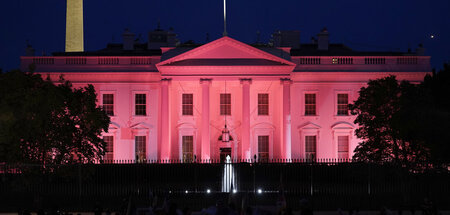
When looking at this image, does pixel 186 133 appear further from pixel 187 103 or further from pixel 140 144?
pixel 140 144

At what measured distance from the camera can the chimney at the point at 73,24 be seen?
6800cm

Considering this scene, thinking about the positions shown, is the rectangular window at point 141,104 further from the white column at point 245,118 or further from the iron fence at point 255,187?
the iron fence at point 255,187

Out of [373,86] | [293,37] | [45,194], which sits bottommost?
[45,194]

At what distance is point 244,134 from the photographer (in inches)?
1702

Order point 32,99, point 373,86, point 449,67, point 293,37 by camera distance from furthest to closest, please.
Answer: point 293,37, point 449,67, point 373,86, point 32,99

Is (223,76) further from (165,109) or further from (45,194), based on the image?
(45,194)

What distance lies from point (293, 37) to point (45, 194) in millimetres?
32631

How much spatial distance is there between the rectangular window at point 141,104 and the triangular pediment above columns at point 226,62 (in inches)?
144

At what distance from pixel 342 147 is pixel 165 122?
44.8ft

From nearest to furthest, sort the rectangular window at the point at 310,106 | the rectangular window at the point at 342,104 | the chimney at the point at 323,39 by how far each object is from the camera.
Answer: the rectangular window at the point at 342,104, the rectangular window at the point at 310,106, the chimney at the point at 323,39

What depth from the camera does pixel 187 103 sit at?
4641 cm

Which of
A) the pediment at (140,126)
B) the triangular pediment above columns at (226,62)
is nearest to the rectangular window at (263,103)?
the triangular pediment above columns at (226,62)

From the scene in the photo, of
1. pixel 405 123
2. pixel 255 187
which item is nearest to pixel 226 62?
pixel 405 123

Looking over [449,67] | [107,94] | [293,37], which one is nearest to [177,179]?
[107,94]
